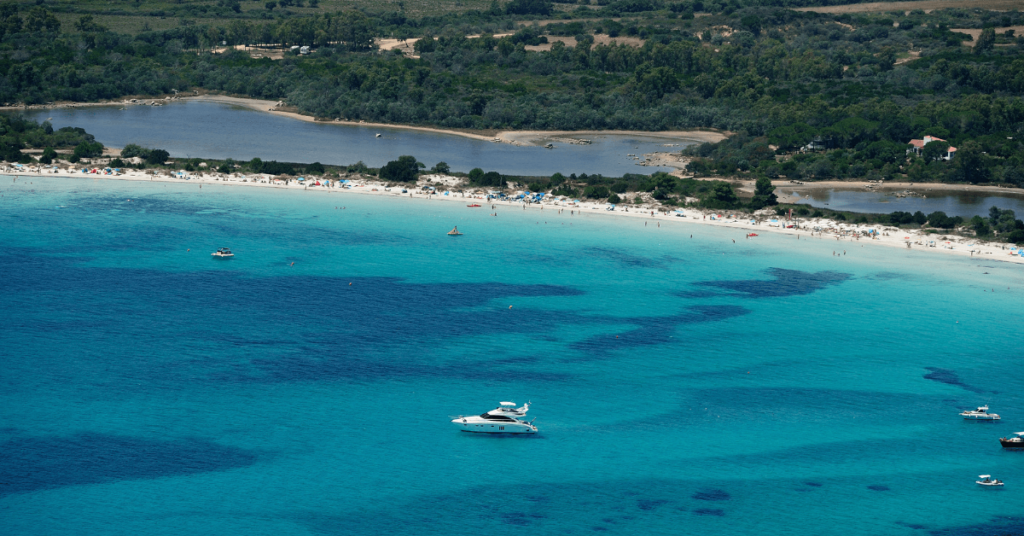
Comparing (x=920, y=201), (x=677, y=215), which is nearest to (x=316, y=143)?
(x=677, y=215)

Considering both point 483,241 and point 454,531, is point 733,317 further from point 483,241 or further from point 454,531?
point 454,531

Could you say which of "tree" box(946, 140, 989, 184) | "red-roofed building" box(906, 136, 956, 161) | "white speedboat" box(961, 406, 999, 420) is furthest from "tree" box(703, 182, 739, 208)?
"white speedboat" box(961, 406, 999, 420)

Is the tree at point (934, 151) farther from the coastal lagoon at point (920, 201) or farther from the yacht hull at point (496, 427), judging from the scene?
the yacht hull at point (496, 427)

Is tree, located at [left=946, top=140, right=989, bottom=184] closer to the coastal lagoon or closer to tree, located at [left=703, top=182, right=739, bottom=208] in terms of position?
the coastal lagoon

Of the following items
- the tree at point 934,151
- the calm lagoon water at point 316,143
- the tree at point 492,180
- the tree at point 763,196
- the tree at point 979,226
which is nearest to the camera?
the tree at point 979,226

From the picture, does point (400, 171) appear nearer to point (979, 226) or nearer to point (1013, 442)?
point (979, 226)

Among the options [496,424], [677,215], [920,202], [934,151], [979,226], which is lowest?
[496,424]

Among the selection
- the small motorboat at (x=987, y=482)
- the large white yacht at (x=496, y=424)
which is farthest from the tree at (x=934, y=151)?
the large white yacht at (x=496, y=424)
